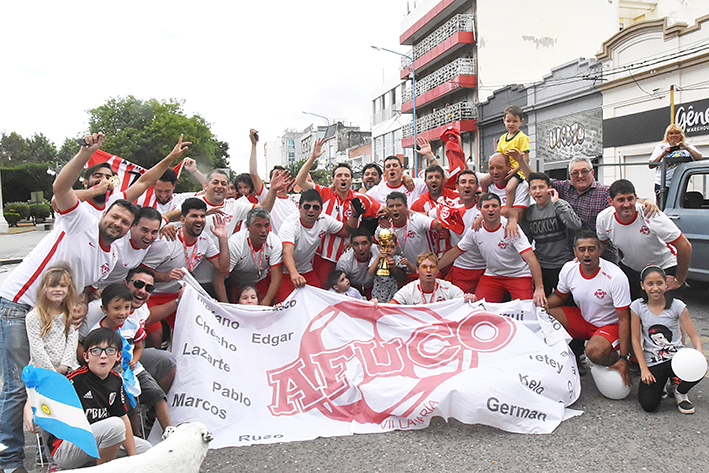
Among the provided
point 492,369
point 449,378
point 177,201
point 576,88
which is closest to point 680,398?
point 492,369

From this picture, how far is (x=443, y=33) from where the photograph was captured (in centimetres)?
3212

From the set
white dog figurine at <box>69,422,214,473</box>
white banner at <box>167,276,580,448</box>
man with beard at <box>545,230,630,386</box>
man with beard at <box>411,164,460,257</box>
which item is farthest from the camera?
man with beard at <box>411,164,460,257</box>

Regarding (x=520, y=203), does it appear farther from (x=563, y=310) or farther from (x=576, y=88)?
(x=576, y=88)

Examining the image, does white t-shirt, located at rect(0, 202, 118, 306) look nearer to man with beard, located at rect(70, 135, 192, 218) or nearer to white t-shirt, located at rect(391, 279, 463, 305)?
man with beard, located at rect(70, 135, 192, 218)

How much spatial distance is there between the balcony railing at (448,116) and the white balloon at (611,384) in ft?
87.3

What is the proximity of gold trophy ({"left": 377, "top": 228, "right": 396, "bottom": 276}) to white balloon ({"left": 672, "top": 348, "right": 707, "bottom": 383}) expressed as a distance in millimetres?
2753

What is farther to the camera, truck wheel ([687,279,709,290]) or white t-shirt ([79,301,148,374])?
truck wheel ([687,279,709,290])

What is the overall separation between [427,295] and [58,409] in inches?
134

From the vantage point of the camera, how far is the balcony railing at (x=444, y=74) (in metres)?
30.2

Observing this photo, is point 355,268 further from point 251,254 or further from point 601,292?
point 601,292

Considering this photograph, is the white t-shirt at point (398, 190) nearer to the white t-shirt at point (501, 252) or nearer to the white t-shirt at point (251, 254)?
the white t-shirt at point (501, 252)

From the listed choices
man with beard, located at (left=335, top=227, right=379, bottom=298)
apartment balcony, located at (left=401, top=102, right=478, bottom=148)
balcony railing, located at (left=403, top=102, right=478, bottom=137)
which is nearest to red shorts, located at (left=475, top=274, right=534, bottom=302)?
man with beard, located at (left=335, top=227, right=379, bottom=298)

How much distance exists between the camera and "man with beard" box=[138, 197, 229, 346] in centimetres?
486

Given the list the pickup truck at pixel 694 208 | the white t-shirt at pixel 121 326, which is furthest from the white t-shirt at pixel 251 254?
the pickup truck at pixel 694 208
